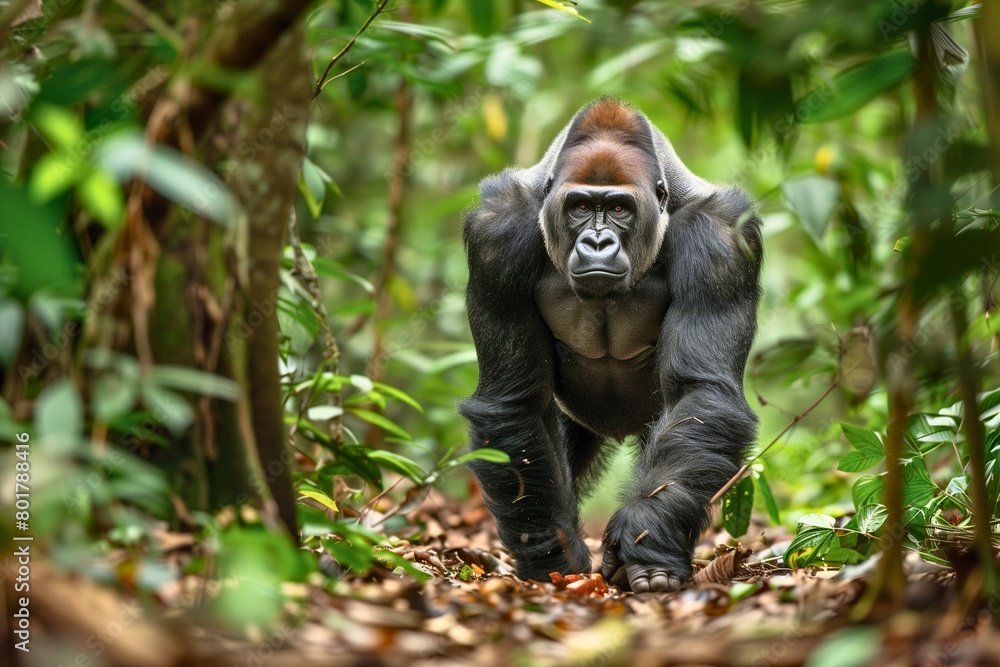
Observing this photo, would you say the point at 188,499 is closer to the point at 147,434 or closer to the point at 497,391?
the point at 147,434

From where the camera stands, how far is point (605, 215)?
4676 millimetres

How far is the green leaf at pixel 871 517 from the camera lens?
142 inches

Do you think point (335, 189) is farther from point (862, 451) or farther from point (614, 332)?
point (862, 451)

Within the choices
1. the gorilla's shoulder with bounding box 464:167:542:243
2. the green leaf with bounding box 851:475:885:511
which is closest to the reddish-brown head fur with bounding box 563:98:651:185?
the gorilla's shoulder with bounding box 464:167:542:243

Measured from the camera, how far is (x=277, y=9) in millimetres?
2131

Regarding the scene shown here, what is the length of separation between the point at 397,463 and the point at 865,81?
2.40 meters

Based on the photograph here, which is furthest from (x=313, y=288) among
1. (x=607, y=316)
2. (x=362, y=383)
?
(x=607, y=316)

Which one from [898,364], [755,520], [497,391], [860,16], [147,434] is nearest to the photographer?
[860,16]

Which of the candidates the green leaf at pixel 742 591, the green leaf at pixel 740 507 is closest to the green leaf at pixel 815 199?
the green leaf at pixel 742 591

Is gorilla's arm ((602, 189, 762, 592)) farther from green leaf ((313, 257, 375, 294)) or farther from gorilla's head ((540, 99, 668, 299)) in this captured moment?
green leaf ((313, 257, 375, 294))

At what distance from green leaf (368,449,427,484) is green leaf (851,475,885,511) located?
162 centimetres

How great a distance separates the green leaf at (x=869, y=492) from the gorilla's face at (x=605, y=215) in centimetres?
140

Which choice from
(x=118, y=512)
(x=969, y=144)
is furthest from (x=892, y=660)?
(x=118, y=512)

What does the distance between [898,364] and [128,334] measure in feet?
5.77
